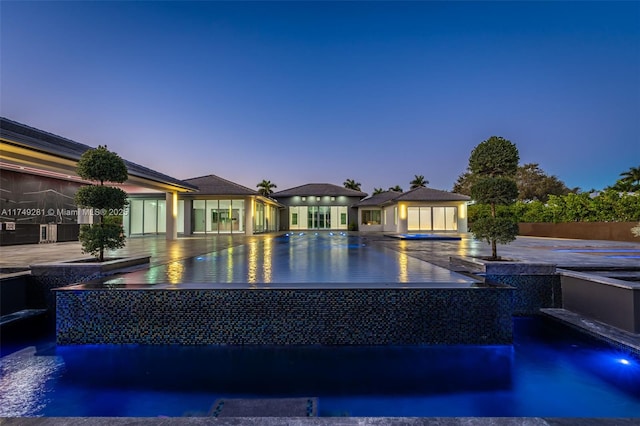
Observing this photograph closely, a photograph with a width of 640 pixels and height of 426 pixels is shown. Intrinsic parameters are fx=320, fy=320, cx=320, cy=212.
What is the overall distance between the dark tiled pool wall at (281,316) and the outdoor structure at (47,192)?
530 cm

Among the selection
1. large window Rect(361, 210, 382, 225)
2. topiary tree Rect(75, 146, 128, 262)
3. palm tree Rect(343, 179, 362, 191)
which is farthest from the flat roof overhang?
palm tree Rect(343, 179, 362, 191)

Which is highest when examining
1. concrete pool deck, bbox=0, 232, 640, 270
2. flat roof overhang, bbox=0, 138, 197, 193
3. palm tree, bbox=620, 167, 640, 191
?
palm tree, bbox=620, 167, 640, 191

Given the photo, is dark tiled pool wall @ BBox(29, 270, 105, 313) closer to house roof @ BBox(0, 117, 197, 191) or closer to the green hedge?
house roof @ BBox(0, 117, 197, 191)

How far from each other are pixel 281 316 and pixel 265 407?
1.60 m

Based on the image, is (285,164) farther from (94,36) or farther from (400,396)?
(400,396)

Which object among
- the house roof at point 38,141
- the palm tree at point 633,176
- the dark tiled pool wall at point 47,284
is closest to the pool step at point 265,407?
the dark tiled pool wall at point 47,284

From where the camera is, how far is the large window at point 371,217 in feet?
116

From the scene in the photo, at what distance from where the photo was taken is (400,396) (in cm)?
367

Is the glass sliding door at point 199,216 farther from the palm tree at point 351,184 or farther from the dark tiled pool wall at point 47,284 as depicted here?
the palm tree at point 351,184

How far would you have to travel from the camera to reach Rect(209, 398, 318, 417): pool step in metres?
3.15

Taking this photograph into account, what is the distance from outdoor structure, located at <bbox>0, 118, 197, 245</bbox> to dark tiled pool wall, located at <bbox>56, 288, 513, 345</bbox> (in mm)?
5297

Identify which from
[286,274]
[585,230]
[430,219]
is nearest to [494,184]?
[286,274]

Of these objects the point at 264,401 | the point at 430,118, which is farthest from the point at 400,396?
the point at 430,118

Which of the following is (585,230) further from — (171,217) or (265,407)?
(171,217)
